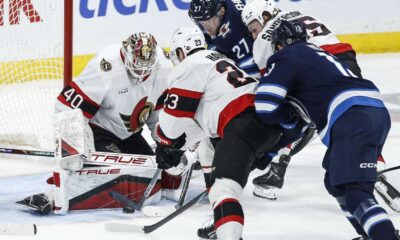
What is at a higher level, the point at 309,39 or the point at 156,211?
the point at 309,39

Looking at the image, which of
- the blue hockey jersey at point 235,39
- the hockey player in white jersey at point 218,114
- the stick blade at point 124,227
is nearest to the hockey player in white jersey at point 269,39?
the blue hockey jersey at point 235,39

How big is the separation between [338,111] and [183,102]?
0.61 meters

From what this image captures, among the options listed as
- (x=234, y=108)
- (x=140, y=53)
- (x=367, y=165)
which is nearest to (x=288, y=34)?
(x=234, y=108)

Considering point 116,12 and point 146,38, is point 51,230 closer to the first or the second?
→ point 146,38

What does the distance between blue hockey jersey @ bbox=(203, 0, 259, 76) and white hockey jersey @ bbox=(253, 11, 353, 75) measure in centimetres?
22

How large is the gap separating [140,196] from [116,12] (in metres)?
2.60

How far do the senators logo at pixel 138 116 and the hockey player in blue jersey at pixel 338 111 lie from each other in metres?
0.98

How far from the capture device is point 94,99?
409cm

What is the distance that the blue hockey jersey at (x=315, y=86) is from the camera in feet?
10.4

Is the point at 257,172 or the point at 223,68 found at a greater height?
the point at 223,68

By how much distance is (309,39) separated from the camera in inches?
167

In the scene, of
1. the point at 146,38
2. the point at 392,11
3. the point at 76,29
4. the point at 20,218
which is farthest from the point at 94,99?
the point at 392,11

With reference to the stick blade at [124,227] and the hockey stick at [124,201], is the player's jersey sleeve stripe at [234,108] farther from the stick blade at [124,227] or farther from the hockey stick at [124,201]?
the hockey stick at [124,201]

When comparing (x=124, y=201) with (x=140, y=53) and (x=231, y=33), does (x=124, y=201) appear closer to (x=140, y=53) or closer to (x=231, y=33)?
(x=140, y=53)
